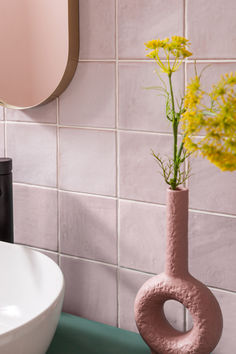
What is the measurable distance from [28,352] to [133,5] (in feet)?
2.31

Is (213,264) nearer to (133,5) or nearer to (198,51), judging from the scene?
(198,51)

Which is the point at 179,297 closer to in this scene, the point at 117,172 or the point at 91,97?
the point at 117,172

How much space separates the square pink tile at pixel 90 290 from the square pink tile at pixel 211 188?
285 millimetres

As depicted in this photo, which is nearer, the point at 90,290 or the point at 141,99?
the point at 141,99

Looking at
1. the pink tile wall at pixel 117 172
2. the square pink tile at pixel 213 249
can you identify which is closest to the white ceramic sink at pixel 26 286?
the pink tile wall at pixel 117 172

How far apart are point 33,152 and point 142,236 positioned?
36 cm

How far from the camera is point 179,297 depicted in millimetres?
979

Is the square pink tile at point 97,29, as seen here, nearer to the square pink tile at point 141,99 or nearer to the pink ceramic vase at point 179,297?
the square pink tile at point 141,99

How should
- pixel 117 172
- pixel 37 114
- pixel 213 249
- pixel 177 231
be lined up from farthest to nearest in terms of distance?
pixel 37 114
pixel 117 172
pixel 213 249
pixel 177 231

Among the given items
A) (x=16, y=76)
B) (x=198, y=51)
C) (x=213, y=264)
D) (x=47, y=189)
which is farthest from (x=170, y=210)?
(x=16, y=76)

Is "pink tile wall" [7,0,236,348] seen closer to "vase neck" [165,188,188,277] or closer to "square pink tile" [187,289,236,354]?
"square pink tile" [187,289,236,354]

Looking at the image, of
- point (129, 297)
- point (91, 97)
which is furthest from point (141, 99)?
point (129, 297)

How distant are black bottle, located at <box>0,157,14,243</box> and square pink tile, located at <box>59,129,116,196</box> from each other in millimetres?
125

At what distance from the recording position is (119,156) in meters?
1.17
